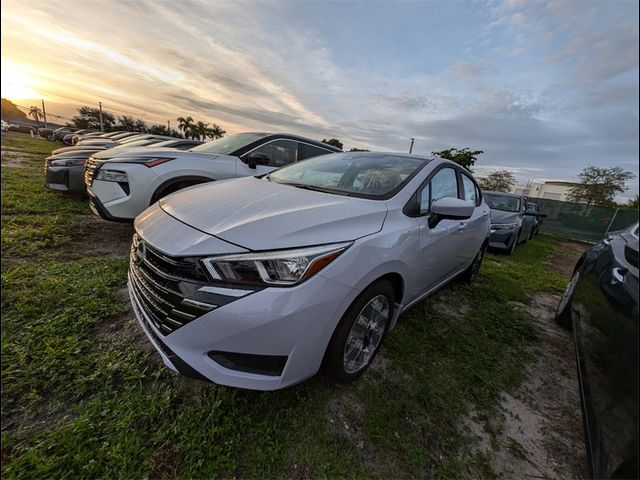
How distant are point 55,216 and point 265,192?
14.1 ft

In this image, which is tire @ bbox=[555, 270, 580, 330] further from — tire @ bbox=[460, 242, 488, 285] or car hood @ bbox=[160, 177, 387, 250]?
car hood @ bbox=[160, 177, 387, 250]

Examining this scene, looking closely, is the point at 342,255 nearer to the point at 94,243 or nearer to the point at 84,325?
the point at 84,325

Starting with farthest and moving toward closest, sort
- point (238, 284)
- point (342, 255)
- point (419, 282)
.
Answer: point (419, 282), point (342, 255), point (238, 284)

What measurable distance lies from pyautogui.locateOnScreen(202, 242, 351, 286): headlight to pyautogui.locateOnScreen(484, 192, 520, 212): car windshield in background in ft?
24.6

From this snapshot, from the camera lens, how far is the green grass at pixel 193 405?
4.71 feet

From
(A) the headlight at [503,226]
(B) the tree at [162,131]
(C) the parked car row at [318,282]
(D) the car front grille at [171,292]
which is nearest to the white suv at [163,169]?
(C) the parked car row at [318,282]

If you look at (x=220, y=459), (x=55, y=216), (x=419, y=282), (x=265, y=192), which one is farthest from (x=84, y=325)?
(x=55, y=216)

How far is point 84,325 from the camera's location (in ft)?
7.25

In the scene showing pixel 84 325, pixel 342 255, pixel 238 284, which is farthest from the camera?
pixel 84 325

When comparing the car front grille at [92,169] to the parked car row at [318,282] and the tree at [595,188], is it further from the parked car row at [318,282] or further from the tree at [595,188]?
the tree at [595,188]

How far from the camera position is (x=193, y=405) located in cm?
171

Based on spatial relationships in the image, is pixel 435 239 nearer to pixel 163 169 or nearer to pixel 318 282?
pixel 318 282

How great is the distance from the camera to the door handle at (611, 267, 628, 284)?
175cm

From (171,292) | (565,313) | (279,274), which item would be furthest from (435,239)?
(565,313)
